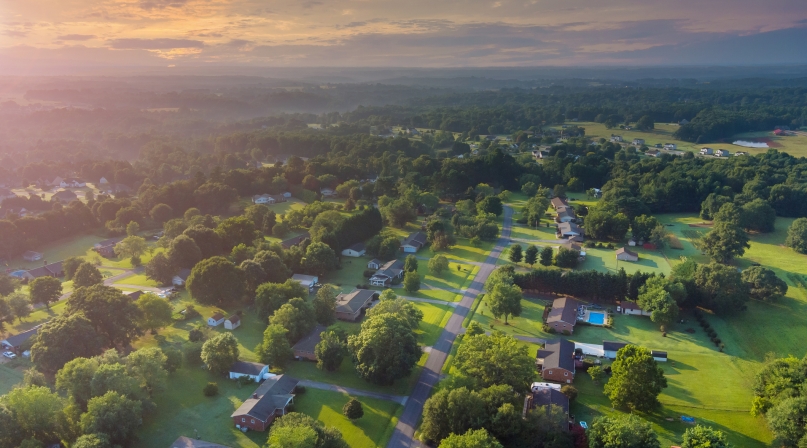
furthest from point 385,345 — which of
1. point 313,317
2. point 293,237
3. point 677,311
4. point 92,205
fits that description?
point 92,205

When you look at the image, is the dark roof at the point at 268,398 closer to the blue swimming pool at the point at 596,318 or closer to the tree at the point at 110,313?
the tree at the point at 110,313

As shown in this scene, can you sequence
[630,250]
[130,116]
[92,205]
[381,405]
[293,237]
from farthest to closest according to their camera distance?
1. [130,116]
2. [92,205]
3. [293,237]
4. [630,250]
5. [381,405]

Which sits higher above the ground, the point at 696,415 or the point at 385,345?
the point at 385,345

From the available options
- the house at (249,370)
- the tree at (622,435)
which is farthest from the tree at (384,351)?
the tree at (622,435)

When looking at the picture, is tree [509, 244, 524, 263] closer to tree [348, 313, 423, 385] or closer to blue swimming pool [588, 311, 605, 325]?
blue swimming pool [588, 311, 605, 325]

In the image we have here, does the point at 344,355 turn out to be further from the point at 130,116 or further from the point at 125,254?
the point at 130,116

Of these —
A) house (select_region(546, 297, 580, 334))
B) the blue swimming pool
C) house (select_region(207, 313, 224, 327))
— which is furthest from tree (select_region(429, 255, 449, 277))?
house (select_region(207, 313, 224, 327))
